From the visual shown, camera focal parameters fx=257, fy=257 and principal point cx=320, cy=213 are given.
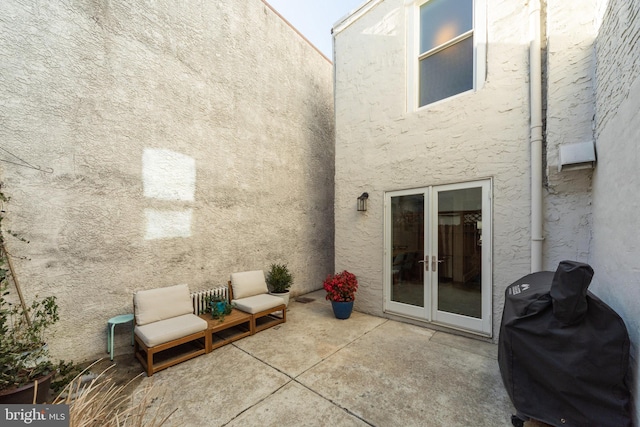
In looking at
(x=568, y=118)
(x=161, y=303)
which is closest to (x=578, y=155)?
(x=568, y=118)

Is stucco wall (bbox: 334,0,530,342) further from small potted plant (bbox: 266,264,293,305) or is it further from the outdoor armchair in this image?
the outdoor armchair

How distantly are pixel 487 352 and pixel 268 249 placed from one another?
13.4ft

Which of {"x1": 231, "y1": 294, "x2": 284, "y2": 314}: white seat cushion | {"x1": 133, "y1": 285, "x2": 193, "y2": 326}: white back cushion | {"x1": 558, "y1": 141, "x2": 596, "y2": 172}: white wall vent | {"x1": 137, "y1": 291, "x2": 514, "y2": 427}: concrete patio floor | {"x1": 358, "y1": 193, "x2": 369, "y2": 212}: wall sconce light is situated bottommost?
{"x1": 137, "y1": 291, "x2": 514, "y2": 427}: concrete patio floor

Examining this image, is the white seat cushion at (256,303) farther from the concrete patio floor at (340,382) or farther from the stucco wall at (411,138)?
the stucco wall at (411,138)

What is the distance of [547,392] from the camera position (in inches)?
79.0

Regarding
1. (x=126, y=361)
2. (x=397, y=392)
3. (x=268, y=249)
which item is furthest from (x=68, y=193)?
(x=397, y=392)

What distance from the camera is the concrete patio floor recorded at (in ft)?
7.52

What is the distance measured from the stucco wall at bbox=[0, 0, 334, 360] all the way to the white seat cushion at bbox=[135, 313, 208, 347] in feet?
2.16

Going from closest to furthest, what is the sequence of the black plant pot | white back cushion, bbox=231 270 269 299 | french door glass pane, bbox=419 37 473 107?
the black plant pot, french door glass pane, bbox=419 37 473 107, white back cushion, bbox=231 270 269 299

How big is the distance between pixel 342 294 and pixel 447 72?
165 inches

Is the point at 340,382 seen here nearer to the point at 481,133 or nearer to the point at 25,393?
the point at 25,393

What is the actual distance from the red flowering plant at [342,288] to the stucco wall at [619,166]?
3097mm

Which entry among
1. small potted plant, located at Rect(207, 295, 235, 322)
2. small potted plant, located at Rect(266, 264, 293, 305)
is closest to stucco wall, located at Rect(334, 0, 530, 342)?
small potted plant, located at Rect(266, 264, 293, 305)

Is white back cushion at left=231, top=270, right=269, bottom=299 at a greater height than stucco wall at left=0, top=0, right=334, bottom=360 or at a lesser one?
lesser
